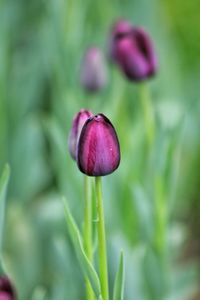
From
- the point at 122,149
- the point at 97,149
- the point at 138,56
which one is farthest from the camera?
the point at 122,149

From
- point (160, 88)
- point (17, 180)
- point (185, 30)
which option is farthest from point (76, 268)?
point (185, 30)

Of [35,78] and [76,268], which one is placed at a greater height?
[35,78]

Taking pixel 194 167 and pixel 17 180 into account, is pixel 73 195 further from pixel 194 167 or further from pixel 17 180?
pixel 194 167

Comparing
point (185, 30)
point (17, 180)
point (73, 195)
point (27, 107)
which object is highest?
point (185, 30)

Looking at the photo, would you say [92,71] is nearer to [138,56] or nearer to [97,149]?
[138,56]

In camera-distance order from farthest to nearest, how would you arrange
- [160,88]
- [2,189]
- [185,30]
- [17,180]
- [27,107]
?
[185,30] → [160,88] → [27,107] → [17,180] → [2,189]

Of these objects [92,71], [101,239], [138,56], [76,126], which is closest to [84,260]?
[101,239]

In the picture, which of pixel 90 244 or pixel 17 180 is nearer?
pixel 90 244
